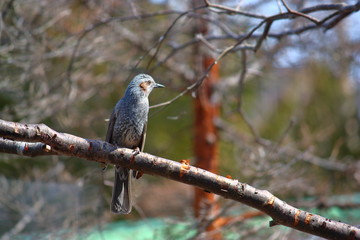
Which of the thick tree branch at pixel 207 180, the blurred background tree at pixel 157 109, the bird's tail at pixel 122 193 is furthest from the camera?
the blurred background tree at pixel 157 109

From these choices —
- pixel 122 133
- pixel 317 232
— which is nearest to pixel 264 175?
pixel 122 133

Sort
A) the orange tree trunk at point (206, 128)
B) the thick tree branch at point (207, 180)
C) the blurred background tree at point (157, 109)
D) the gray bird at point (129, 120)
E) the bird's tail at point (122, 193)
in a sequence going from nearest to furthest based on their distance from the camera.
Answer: the thick tree branch at point (207, 180)
the bird's tail at point (122, 193)
the gray bird at point (129, 120)
the blurred background tree at point (157, 109)
the orange tree trunk at point (206, 128)

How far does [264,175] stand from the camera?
457 cm

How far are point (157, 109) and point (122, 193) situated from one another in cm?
95

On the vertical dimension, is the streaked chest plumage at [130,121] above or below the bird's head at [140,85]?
below

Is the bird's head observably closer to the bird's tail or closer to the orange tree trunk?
the bird's tail

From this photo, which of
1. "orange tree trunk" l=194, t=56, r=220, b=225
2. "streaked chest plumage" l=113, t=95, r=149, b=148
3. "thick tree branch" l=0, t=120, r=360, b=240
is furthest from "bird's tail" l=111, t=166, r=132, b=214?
"orange tree trunk" l=194, t=56, r=220, b=225

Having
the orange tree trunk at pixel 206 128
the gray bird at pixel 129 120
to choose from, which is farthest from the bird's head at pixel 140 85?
the orange tree trunk at pixel 206 128

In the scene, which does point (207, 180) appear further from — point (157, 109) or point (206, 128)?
point (206, 128)

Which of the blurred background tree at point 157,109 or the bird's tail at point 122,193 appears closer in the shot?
the bird's tail at point 122,193

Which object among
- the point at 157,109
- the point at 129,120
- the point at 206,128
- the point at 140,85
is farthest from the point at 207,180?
the point at 206,128

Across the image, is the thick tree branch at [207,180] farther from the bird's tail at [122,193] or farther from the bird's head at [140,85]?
the bird's head at [140,85]

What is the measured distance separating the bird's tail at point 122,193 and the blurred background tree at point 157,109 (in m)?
0.53

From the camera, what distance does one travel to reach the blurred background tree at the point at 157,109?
16.0 feet
